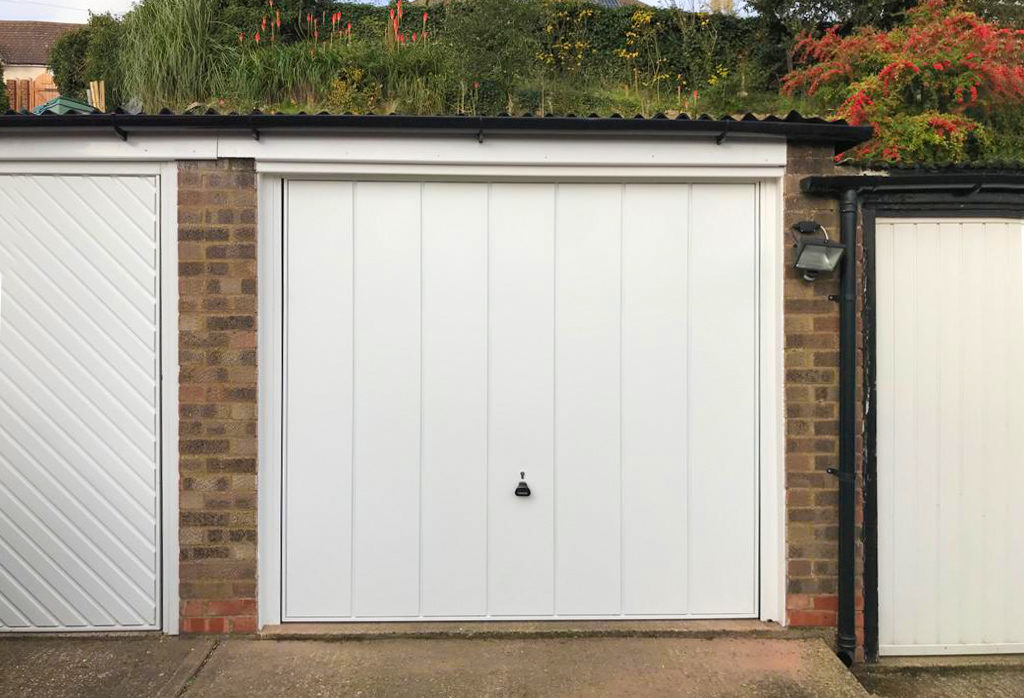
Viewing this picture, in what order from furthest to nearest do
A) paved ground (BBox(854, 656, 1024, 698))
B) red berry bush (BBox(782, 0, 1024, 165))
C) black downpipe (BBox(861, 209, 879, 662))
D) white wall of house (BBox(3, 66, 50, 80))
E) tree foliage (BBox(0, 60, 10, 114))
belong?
white wall of house (BBox(3, 66, 50, 80)) → tree foliage (BBox(0, 60, 10, 114)) → red berry bush (BBox(782, 0, 1024, 165)) → black downpipe (BBox(861, 209, 879, 662)) → paved ground (BBox(854, 656, 1024, 698))

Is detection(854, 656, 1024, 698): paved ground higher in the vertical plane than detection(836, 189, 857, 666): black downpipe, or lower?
lower

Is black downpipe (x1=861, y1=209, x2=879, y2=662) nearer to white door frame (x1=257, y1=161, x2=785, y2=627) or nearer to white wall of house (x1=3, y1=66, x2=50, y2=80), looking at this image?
white door frame (x1=257, y1=161, x2=785, y2=627)

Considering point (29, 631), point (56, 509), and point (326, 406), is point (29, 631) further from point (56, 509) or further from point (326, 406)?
point (326, 406)

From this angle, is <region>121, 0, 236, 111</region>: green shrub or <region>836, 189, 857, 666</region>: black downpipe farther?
<region>121, 0, 236, 111</region>: green shrub

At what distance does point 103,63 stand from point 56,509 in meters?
8.24

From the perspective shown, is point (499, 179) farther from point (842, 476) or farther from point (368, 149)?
point (842, 476)

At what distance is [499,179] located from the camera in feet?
12.5

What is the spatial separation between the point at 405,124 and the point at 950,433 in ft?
10.6

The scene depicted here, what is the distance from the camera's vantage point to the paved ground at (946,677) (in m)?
3.49

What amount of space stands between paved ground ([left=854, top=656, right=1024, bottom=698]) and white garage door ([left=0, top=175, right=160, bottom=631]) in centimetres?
370

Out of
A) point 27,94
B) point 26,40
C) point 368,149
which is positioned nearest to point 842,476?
point 368,149

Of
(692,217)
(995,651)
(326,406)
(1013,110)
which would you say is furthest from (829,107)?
(326,406)

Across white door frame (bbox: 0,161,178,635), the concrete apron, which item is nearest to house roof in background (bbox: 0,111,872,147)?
white door frame (bbox: 0,161,178,635)

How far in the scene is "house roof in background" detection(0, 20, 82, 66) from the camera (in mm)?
23531
